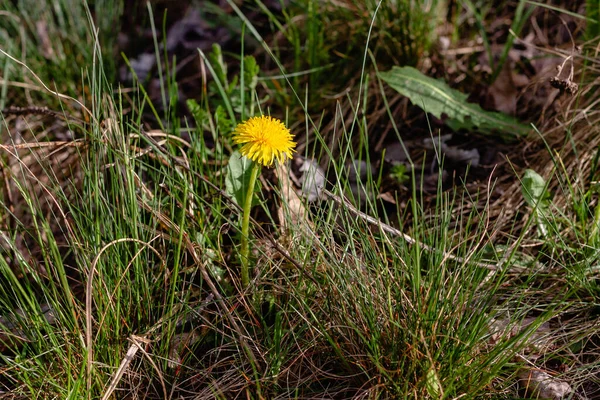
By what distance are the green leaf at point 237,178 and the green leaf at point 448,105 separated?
64 centimetres

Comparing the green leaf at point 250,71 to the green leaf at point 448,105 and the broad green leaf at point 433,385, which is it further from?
the broad green leaf at point 433,385

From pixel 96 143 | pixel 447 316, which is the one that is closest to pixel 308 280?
pixel 447 316

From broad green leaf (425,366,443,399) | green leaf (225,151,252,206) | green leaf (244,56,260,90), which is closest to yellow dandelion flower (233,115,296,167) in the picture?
green leaf (225,151,252,206)

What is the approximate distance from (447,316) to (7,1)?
8.02 ft

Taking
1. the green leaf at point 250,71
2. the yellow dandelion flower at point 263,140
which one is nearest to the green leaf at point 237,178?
the yellow dandelion flower at point 263,140

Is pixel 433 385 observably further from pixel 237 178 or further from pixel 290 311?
pixel 237 178

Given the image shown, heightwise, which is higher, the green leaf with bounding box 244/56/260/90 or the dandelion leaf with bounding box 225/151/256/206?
the green leaf with bounding box 244/56/260/90

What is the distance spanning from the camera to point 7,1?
111 inches

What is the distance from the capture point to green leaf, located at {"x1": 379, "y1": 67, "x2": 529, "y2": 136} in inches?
84.6

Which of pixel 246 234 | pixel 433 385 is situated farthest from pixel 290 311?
pixel 433 385

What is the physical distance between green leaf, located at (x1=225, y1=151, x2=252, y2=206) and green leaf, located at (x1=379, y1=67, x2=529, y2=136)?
638 millimetres

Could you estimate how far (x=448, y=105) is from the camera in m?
2.19

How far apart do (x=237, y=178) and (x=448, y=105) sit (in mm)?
850

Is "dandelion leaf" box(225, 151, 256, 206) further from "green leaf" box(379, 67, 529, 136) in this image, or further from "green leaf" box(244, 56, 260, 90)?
"green leaf" box(379, 67, 529, 136)
